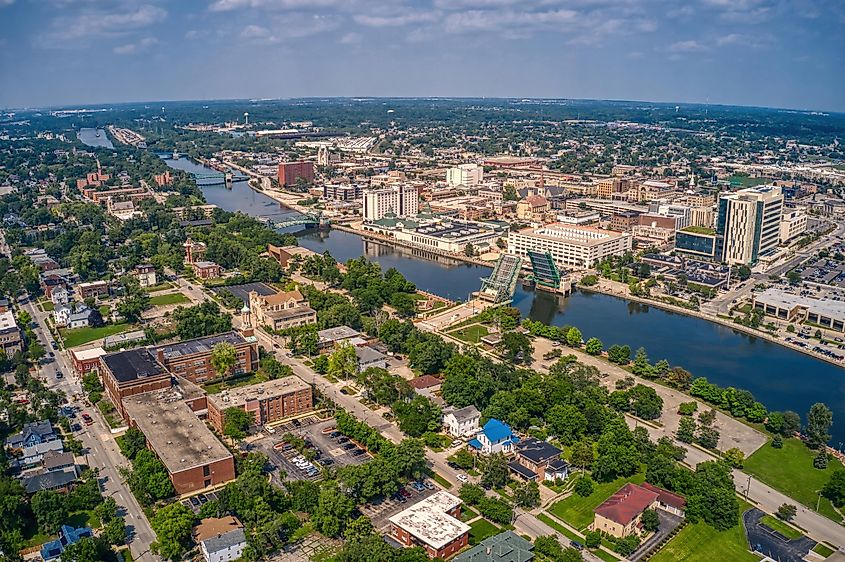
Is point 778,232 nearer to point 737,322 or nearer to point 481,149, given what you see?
point 737,322

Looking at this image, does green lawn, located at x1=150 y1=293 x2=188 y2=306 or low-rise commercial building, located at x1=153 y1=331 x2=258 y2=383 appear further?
green lawn, located at x1=150 y1=293 x2=188 y2=306

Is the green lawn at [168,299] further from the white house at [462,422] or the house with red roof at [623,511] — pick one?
the house with red roof at [623,511]

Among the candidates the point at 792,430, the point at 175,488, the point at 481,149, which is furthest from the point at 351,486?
the point at 481,149

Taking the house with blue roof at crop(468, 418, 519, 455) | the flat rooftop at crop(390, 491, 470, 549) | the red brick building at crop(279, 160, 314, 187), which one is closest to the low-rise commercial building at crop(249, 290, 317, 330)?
the house with blue roof at crop(468, 418, 519, 455)

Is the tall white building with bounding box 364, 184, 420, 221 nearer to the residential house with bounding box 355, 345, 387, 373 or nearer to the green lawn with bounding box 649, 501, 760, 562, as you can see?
the residential house with bounding box 355, 345, 387, 373

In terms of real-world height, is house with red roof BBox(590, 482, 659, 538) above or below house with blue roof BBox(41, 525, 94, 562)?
above

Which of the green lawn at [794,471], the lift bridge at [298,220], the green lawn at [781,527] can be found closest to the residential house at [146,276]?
the lift bridge at [298,220]

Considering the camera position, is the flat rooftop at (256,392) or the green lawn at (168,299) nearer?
the flat rooftop at (256,392)

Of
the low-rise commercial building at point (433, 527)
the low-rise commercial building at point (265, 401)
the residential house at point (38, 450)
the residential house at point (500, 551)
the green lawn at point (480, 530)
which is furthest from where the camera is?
the low-rise commercial building at point (265, 401)
